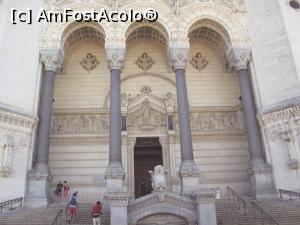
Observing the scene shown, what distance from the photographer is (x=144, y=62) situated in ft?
73.2

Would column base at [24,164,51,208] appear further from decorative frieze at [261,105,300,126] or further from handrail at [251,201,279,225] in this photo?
decorative frieze at [261,105,300,126]

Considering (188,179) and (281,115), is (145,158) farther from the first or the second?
(281,115)

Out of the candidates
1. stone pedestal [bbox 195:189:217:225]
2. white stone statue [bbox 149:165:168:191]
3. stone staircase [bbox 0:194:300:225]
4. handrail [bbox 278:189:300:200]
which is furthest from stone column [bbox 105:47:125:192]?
handrail [bbox 278:189:300:200]

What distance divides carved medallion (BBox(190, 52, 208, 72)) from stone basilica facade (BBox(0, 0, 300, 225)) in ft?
0.25

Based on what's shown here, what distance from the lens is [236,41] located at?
65.0ft

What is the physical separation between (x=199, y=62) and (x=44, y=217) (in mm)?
13772

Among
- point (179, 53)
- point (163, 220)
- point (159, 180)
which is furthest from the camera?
point (179, 53)

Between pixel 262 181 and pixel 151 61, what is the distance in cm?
1020

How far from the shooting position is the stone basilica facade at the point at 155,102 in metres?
16.6

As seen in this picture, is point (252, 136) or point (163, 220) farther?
point (252, 136)

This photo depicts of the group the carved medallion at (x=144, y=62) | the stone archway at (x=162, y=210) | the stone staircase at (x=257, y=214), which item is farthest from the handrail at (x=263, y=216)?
the carved medallion at (x=144, y=62)

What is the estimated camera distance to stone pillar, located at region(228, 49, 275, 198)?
663 inches

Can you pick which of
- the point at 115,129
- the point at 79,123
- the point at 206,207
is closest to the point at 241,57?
the point at 115,129

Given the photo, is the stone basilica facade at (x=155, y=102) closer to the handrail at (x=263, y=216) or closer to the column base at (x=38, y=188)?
the column base at (x=38, y=188)
